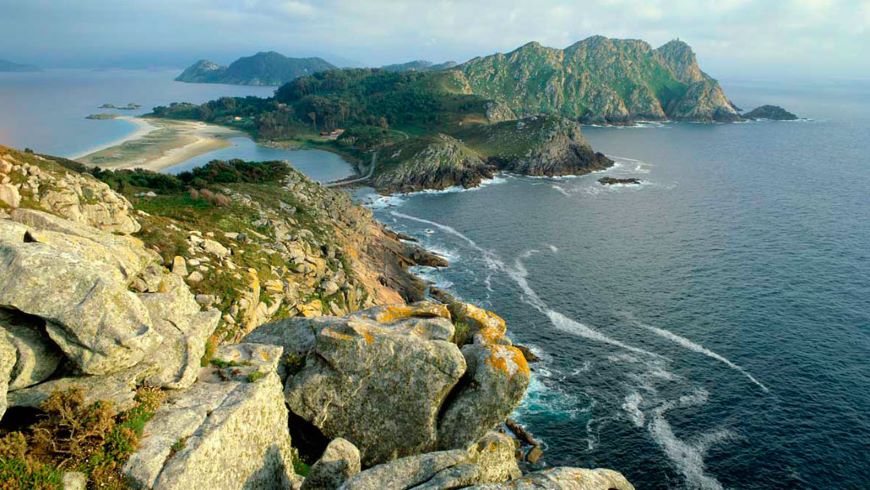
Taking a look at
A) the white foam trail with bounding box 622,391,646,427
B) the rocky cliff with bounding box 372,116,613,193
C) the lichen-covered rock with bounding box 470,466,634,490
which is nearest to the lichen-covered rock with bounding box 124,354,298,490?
the lichen-covered rock with bounding box 470,466,634,490

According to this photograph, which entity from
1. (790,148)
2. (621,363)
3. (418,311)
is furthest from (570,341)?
(790,148)

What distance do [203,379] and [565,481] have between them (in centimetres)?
1194

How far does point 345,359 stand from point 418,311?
5.75 metres

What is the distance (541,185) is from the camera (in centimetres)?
14038

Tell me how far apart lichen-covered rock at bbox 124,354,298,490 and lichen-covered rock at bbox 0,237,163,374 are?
7.21 ft

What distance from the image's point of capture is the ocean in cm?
4091

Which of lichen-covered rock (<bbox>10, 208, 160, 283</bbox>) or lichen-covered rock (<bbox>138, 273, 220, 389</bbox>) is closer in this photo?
lichen-covered rock (<bbox>138, 273, 220, 389</bbox>)

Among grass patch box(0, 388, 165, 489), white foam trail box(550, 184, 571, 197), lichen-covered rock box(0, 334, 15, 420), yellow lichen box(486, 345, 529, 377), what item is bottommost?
white foam trail box(550, 184, 571, 197)

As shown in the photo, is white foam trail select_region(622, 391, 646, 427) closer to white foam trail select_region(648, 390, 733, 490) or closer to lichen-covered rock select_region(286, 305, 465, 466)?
white foam trail select_region(648, 390, 733, 490)

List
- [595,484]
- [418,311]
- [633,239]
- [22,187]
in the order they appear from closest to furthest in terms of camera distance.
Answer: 1. [595,484]
2. [418,311]
3. [22,187]
4. [633,239]

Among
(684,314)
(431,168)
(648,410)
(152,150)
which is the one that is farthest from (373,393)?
(152,150)

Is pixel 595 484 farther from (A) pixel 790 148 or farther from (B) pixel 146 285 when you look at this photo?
(A) pixel 790 148

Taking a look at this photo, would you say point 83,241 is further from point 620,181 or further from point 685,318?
point 620,181

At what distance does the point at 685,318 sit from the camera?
6050cm
